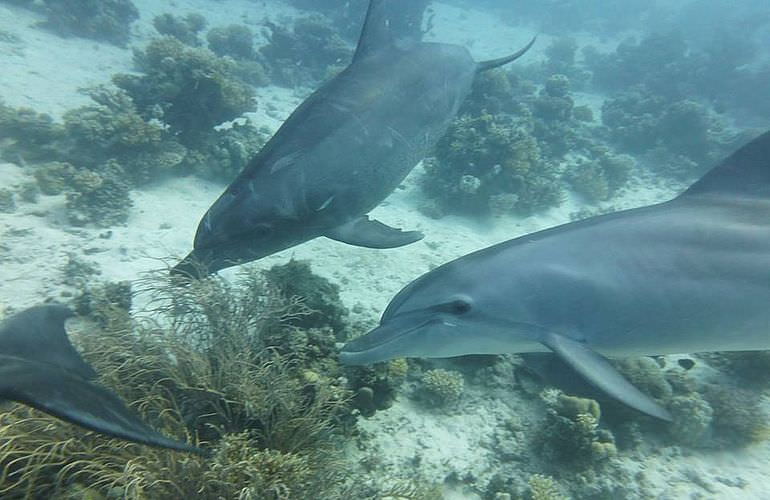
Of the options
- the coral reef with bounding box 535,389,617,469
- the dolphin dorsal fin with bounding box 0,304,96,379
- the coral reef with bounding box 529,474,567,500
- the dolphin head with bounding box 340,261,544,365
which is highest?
the dolphin head with bounding box 340,261,544,365

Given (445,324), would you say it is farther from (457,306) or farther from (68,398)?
(68,398)

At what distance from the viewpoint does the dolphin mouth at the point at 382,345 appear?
2.86m

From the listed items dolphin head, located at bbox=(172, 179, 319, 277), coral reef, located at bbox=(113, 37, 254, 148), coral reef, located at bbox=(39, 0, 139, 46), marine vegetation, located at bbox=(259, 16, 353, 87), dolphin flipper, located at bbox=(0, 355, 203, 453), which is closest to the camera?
dolphin flipper, located at bbox=(0, 355, 203, 453)

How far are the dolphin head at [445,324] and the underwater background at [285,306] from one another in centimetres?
75

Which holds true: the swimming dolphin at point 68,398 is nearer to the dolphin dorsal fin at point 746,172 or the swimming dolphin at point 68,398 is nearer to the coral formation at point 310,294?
the coral formation at point 310,294

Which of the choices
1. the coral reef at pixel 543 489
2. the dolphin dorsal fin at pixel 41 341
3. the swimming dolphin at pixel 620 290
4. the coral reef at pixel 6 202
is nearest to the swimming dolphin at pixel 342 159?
the dolphin dorsal fin at pixel 41 341

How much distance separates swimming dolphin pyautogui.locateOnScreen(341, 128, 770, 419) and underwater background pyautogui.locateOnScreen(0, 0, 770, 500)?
42.4 inches

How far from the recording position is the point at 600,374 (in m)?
2.64

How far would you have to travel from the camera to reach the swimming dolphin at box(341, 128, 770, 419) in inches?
113

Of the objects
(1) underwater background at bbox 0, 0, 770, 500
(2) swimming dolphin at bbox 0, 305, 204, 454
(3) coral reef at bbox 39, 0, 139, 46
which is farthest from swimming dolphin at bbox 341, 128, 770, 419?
(3) coral reef at bbox 39, 0, 139, 46

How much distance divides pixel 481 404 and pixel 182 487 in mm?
2857

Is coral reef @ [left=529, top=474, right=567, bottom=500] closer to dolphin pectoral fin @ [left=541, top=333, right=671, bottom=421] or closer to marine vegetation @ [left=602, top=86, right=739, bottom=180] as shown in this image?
dolphin pectoral fin @ [left=541, top=333, right=671, bottom=421]

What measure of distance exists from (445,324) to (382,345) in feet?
1.49

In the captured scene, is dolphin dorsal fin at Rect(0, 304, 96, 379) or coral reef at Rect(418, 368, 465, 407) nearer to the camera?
dolphin dorsal fin at Rect(0, 304, 96, 379)
